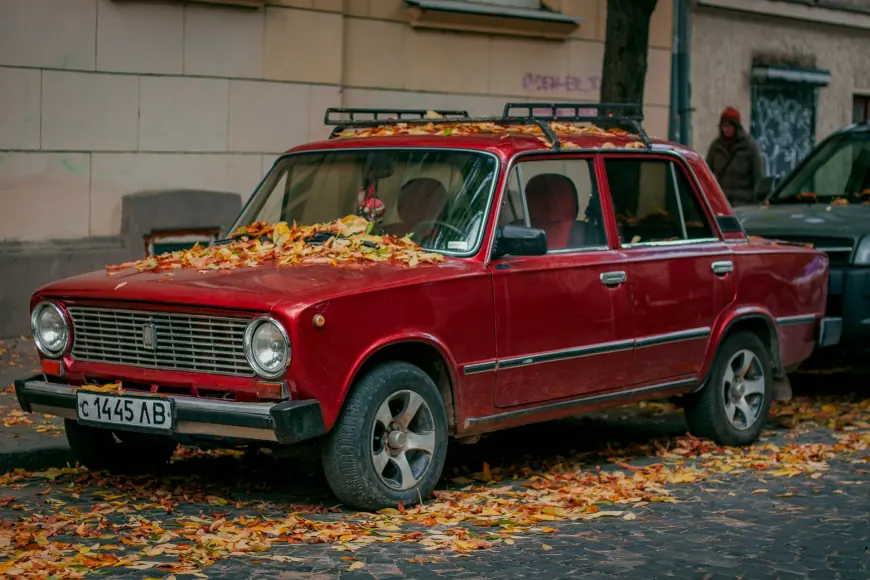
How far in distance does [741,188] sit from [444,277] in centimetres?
898

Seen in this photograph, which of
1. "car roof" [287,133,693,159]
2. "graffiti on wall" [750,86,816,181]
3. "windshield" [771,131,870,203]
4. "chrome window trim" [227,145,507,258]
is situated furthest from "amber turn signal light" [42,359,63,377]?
"graffiti on wall" [750,86,816,181]

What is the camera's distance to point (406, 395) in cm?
689

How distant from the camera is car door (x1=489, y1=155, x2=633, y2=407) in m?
7.45

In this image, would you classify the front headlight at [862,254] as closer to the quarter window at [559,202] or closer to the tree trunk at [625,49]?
the tree trunk at [625,49]

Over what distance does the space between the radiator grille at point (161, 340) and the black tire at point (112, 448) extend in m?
0.52

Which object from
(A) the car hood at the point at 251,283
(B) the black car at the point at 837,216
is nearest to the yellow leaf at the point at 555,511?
(A) the car hood at the point at 251,283

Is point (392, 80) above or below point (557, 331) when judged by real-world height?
above

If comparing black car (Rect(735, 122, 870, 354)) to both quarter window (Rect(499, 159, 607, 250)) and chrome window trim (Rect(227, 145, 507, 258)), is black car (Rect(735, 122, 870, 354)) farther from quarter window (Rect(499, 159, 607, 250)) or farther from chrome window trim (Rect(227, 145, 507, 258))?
chrome window trim (Rect(227, 145, 507, 258))

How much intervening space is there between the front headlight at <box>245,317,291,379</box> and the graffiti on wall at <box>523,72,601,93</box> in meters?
10.6

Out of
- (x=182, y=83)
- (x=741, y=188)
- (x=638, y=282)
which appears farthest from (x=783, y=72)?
(x=638, y=282)

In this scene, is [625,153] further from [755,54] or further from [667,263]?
[755,54]

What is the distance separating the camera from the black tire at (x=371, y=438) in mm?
6629

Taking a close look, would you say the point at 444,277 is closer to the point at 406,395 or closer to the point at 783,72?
the point at 406,395

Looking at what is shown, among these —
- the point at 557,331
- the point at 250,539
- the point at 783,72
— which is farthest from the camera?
the point at 783,72
